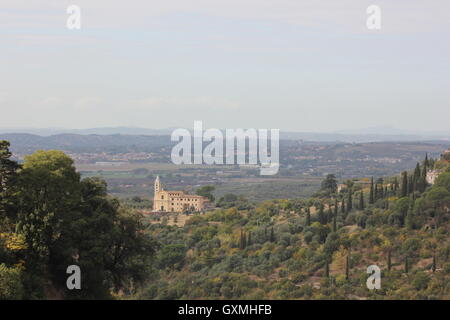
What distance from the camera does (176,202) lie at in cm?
8525

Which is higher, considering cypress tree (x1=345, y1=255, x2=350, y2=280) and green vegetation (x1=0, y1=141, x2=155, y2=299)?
green vegetation (x1=0, y1=141, x2=155, y2=299)

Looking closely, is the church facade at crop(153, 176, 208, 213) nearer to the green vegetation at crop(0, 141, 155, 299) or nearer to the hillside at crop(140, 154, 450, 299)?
the hillside at crop(140, 154, 450, 299)

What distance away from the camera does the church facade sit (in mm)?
82375

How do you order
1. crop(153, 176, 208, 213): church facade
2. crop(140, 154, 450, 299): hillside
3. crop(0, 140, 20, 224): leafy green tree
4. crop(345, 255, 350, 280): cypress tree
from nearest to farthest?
1. crop(0, 140, 20, 224): leafy green tree
2. crop(140, 154, 450, 299): hillside
3. crop(345, 255, 350, 280): cypress tree
4. crop(153, 176, 208, 213): church facade

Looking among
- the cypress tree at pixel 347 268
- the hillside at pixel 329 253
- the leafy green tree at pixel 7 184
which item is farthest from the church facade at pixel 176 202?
the leafy green tree at pixel 7 184

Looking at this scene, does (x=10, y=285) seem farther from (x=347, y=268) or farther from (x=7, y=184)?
(x=347, y=268)

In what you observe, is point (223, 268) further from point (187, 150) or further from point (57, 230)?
point (187, 150)

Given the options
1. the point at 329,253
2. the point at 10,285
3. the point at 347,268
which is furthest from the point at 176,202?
the point at 10,285

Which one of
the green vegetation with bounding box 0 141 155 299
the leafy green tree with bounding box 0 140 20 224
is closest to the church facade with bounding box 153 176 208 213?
the green vegetation with bounding box 0 141 155 299

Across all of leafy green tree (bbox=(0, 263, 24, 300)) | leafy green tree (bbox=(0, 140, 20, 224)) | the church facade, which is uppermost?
leafy green tree (bbox=(0, 140, 20, 224))

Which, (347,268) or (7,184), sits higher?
(7,184)

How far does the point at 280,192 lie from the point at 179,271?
95.8m

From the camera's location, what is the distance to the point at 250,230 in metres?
51.7
